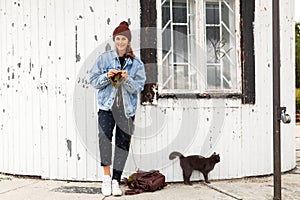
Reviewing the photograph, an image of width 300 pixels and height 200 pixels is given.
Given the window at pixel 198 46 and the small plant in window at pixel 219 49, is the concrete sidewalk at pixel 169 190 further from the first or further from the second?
the small plant in window at pixel 219 49

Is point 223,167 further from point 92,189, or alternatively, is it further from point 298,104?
point 298,104

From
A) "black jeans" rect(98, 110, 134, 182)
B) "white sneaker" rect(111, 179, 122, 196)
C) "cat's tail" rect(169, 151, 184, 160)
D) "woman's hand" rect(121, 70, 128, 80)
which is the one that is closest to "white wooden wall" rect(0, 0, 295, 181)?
"cat's tail" rect(169, 151, 184, 160)

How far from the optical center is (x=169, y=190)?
513 centimetres

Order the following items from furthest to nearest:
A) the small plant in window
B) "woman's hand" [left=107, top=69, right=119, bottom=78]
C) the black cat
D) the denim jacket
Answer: the small plant in window → the black cat → the denim jacket → "woman's hand" [left=107, top=69, right=119, bottom=78]

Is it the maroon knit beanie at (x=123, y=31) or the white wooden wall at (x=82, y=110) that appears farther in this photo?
the white wooden wall at (x=82, y=110)

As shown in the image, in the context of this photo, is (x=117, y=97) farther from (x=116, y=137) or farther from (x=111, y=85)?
(x=116, y=137)

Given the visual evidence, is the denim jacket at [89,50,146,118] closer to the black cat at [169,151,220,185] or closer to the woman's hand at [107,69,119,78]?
the woman's hand at [107,69,119,78]

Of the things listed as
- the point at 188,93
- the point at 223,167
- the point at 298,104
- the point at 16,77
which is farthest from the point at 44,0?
the point at 298,104

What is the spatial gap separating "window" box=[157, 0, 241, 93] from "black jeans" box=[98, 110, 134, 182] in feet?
2.24

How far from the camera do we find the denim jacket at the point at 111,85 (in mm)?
4965

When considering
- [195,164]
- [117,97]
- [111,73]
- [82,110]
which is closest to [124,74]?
[111,73]

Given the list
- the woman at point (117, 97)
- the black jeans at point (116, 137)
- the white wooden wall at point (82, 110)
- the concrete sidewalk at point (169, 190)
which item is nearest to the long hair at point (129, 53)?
the woman at point (117, 97)

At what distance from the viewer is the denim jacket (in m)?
4.96

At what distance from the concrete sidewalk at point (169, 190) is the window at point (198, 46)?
1.10 metres
